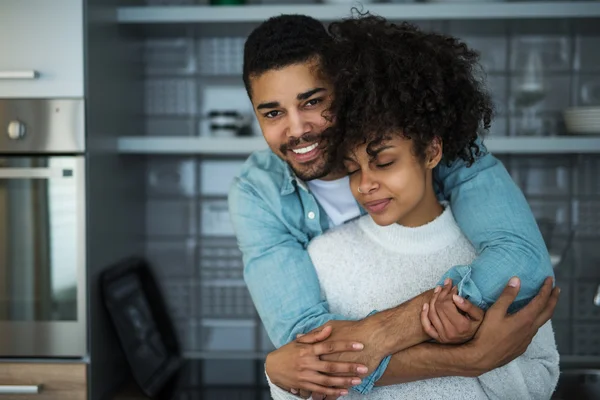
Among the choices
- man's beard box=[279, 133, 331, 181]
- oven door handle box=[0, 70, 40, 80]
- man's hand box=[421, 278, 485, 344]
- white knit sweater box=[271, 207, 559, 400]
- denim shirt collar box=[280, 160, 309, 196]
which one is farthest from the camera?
oven door handle box=[0, 70, 40, 80]

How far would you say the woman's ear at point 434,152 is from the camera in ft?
4.80

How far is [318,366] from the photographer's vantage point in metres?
1.37

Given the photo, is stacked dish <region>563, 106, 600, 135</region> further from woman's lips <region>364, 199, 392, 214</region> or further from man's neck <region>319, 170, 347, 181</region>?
woman's lips <region>364, 199, 392, 214</region>

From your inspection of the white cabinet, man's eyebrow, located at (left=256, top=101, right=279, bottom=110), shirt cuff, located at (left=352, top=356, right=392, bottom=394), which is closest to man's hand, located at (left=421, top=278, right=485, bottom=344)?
shirt cuff, located at (left=352, top=356, right=392, bottom=394)

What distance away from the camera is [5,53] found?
2.07 meters

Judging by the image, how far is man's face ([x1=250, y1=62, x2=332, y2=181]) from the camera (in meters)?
1.53

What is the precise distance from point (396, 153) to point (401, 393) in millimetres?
482

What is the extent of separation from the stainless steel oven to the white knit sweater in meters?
0.84

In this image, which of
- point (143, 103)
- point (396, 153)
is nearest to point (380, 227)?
point (396, 153)

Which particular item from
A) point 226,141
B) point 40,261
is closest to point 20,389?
point 40,261

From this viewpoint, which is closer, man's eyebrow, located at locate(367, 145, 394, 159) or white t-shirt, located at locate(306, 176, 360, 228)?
man's eyebrow, located at locate(367, 145, 394, 159)

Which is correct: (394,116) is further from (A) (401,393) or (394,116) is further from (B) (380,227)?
(A) (401,393)

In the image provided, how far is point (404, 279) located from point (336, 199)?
294mm

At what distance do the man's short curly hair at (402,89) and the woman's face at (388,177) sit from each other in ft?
0.06
